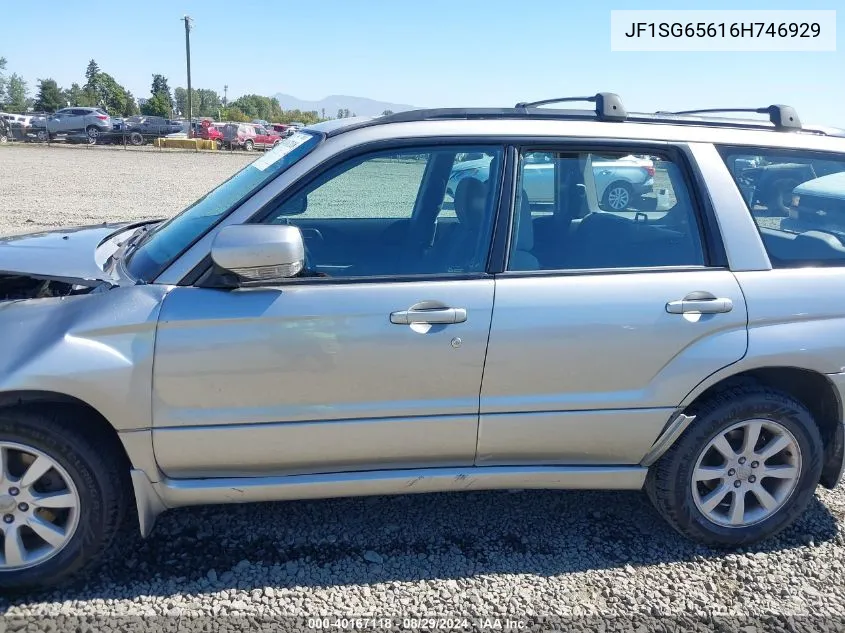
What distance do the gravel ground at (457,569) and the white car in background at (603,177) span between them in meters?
1.56

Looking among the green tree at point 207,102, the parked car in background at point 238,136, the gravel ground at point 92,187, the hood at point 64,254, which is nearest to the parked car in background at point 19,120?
the parked car in background at point 238,136

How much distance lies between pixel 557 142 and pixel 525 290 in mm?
694

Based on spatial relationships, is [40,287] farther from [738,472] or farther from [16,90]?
[16,90]

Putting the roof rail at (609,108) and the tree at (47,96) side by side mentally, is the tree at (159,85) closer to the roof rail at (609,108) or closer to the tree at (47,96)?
the tree at (47,96)

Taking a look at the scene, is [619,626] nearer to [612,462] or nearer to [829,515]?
[612,462]

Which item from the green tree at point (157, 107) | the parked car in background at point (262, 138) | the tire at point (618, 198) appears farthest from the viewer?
the green tree at point (157, 107)

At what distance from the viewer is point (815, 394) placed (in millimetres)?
3195

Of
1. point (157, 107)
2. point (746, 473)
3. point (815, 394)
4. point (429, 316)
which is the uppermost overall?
point (157, 107)

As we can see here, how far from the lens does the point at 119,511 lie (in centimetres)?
273

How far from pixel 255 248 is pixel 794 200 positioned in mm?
2722

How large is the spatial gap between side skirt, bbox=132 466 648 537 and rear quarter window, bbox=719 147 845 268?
1.23 m

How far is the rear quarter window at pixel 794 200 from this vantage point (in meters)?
3.09

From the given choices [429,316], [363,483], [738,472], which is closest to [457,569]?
[363,483]

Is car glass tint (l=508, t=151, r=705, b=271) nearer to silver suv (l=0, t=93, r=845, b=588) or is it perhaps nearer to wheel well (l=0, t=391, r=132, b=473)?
silver suv (l=0, t=93, r=845, b=588)
